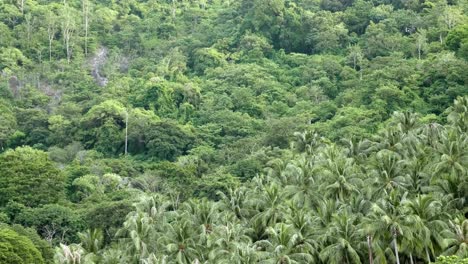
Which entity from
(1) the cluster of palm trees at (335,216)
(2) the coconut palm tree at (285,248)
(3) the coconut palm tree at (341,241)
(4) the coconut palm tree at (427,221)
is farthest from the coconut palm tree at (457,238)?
(2) the coconut palm tree at (285,248)

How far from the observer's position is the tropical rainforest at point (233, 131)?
5156 cm

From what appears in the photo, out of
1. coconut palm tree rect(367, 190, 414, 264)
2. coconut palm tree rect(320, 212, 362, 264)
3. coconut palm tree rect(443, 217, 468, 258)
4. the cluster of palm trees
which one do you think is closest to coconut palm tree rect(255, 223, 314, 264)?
the cluster of palm trees

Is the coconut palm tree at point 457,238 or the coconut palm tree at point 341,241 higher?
the coconut palm tree at point 457,238

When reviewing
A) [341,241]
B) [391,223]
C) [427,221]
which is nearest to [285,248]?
[341,241]

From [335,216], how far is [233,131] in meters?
44.4

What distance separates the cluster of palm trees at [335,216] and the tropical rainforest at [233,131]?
0.16 m

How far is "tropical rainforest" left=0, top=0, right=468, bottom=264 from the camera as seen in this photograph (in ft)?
169

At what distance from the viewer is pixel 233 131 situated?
9331 cm

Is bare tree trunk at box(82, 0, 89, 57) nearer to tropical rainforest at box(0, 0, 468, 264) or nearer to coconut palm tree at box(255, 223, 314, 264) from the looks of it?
tropical rainforest at box(0, 0, 468, 264)

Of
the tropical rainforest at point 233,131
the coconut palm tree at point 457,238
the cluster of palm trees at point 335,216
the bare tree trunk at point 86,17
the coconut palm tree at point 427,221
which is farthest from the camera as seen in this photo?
the bare tree trunk at point 86,17

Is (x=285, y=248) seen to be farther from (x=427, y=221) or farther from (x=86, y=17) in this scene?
(x=86, y=17)

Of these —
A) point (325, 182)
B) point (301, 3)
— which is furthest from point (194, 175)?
point (301, 3)

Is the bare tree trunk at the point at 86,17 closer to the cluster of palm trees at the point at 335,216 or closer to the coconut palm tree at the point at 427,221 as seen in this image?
the cluster of palm trees at the point at 335,216

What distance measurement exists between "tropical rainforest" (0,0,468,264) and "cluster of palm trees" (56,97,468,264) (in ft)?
0.52
